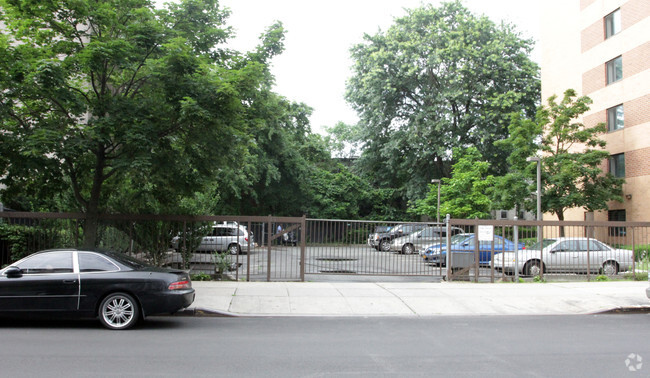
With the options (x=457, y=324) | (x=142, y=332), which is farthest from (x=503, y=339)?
(x=142, y=332)

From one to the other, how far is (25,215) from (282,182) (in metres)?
25.4

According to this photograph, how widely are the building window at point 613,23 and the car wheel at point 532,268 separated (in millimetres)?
17988

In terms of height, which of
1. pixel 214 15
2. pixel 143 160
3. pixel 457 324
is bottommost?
pixel 457 324

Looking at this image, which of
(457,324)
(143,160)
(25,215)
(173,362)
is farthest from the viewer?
(25,215)

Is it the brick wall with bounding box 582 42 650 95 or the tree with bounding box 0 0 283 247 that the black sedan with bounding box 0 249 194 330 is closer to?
the tree with bounding box 0 0 283 247

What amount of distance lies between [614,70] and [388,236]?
20.3 meters

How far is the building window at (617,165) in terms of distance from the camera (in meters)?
26.9

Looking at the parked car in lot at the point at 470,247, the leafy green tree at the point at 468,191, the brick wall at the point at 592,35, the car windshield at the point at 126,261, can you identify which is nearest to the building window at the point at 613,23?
the brick wall at the point at 592,35

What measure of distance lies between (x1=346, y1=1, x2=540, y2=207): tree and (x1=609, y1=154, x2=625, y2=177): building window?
7.84 metres

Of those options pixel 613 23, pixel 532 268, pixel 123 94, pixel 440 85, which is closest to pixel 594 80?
pixel 613 23

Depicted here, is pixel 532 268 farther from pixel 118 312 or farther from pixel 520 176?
pixel 118 312

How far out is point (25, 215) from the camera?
13.2 meters

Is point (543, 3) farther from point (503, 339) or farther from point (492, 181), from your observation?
point (503, 339)

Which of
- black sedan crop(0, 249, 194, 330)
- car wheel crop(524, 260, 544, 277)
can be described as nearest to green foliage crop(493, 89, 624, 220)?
car wheel crop(524, 260, 544, 277)
